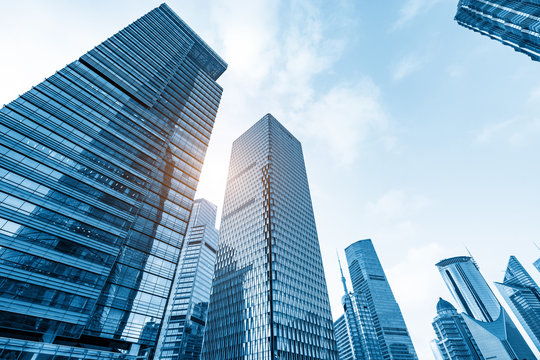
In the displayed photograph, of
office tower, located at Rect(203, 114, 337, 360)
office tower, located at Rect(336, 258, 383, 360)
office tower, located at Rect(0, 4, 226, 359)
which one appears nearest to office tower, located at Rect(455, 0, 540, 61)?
office tower, located at Rect(203, 114, 337, 360)

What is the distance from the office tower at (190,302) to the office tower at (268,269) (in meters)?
33.4

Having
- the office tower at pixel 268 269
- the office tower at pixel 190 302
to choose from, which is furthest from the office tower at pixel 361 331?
the office tower at pixel 268 269

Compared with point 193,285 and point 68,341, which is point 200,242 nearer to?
point 193,285

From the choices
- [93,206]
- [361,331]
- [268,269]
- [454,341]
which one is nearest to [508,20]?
[268,269]

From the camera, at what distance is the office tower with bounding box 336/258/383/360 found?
168m

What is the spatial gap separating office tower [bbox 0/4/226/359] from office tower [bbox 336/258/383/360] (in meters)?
175

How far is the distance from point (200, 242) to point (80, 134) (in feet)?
344

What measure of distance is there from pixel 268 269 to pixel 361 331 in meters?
139

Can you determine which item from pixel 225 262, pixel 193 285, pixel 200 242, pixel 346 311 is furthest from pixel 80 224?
pixel 346 311

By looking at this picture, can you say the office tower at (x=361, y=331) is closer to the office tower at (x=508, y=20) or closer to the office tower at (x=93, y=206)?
the office tower at (x=508, y=20)

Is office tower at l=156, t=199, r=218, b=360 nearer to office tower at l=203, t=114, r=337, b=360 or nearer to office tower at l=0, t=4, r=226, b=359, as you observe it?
office tower at l=203, t=114, r=337, b=360

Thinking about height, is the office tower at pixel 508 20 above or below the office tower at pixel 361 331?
above

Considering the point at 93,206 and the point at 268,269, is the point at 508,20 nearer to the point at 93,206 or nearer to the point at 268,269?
the point at 268,269

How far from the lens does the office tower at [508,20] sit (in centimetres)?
5747
